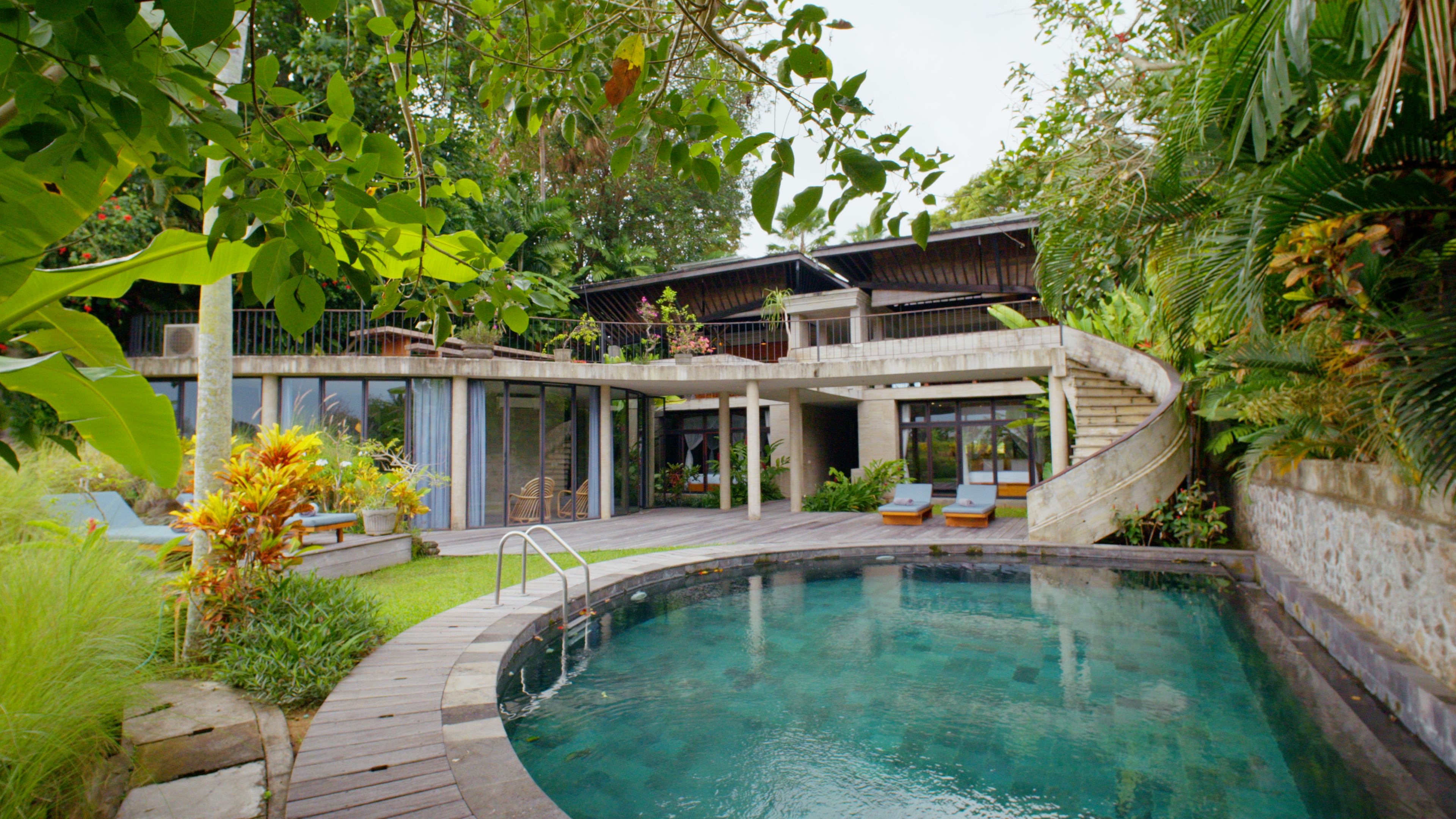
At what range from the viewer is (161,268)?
2.36 m

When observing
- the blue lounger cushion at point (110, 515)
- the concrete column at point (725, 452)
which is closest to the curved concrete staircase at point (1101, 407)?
the concrete column at point (725, 452)

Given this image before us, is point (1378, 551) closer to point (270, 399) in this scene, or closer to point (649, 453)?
point (649, 453)

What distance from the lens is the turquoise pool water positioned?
3.69 metres

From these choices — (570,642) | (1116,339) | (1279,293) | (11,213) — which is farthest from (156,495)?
(1116,339)

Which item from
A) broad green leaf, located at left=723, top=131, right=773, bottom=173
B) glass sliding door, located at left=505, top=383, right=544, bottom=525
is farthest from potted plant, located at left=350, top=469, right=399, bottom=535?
broad green leaf, located at left=723, top=131, right=773, bottom=173

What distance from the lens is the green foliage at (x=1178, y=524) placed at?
30.8 ft

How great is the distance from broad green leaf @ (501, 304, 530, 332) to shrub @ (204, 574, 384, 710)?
10.8 ft

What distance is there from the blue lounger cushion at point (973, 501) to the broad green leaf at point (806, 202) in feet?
38.6

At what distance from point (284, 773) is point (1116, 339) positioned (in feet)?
45.2

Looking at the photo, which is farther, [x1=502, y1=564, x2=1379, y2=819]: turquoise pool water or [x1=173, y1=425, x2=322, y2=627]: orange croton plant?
[x1=173, y1=425, x2=322, y2=627]: orange croton plant

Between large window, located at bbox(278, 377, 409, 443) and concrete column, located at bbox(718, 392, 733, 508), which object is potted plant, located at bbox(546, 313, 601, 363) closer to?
large window, located at bbox(278, 377, 409, 443)

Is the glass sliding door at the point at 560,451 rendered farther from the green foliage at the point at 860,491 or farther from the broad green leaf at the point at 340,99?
the broad green leaf at the point at 340,99

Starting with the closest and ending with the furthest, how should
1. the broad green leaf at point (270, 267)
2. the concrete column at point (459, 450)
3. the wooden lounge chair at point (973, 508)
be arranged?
the broad green leaf at point (270, 267) < the wooden lounge chair at point (973, 508) < the concrete column at point (459, 450)

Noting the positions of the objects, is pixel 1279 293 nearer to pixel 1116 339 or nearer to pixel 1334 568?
pixel 1334 568
